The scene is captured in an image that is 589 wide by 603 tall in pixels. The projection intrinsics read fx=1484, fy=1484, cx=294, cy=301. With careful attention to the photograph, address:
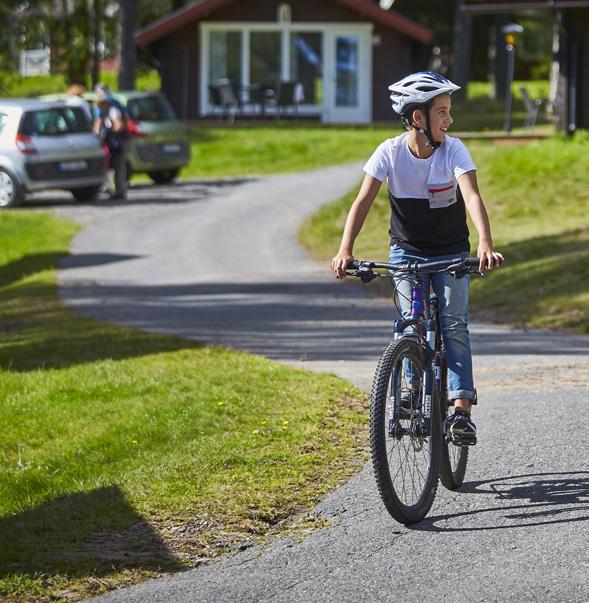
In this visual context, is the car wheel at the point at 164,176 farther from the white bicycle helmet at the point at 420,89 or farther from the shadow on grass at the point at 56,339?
the white bicycle helmet at the point at 420,89

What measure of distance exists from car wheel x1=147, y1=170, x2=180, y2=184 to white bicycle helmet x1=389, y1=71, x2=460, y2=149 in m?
24.3

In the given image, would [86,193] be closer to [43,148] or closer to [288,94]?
[43,148]

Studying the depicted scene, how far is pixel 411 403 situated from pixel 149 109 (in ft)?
76.0

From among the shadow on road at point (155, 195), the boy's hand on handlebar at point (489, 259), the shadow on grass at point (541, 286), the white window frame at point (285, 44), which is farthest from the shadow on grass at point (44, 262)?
the white window frame at point (285, 44)

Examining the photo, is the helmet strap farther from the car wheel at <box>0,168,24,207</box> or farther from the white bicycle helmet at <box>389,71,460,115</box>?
the car wheel at <box>0,168,24,207</box>

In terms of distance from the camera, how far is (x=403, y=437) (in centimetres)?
602

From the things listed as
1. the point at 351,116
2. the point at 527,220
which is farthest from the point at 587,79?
the point at 351,116

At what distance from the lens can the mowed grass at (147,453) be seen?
5.96 meters

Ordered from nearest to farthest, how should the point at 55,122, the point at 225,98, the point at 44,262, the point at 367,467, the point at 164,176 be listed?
the point at 367,467 < the point at 44,262 < the point at 55,122 < the point at 164,176 < the point at 225,98

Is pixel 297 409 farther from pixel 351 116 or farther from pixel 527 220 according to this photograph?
pixel 351 116

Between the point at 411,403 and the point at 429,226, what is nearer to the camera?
the point at 411,403

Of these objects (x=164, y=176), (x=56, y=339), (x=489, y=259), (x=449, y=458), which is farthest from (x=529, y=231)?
(x=489, y=259)

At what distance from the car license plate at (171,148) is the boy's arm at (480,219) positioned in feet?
75.5

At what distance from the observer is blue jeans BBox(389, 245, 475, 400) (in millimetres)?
6301
